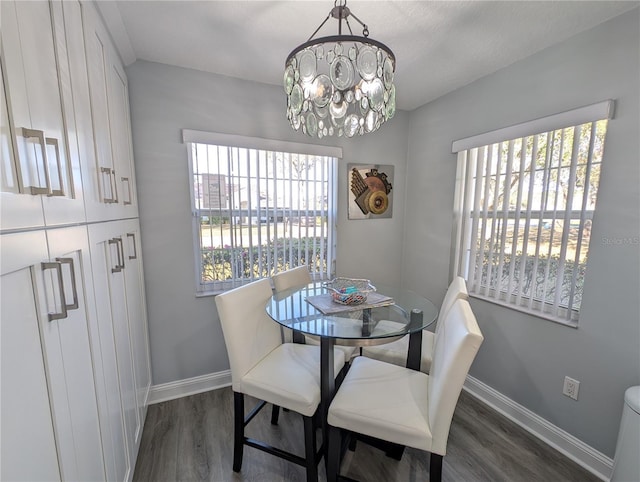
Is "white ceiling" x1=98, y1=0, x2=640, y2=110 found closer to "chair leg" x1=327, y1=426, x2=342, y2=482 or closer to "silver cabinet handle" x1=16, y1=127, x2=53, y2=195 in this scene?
"silver cabinet handle" x1=16, y1=127, x2=53, y2=195

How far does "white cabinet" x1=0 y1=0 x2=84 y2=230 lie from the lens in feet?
1.84

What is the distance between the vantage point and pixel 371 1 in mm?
1280

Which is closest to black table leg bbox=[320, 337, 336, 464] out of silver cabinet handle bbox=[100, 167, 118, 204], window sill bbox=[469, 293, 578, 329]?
silver cabinet handle bbox=[100, 167, 118, 204]

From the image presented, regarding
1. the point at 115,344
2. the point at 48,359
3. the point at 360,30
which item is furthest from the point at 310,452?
the point at 360,30

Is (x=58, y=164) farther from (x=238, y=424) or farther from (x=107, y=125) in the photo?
(x=238, y=424)

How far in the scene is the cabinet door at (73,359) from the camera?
693 mm

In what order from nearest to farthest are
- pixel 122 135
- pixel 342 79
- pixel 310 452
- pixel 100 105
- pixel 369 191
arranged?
pixel 342 79, pixel 100 105, pixel 310 452, pixel 122 135, pixel 369 191

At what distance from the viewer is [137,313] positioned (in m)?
1.69

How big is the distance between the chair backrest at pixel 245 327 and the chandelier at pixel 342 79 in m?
0.95

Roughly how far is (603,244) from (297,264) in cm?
201

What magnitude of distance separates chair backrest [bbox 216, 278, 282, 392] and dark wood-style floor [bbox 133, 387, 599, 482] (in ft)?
1.64

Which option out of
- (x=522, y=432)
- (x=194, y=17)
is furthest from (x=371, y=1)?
(x=522, y=432)

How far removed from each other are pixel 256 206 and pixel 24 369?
1.75m

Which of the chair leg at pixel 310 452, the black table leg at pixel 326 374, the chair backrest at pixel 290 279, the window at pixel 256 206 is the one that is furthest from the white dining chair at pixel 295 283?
the chair leg at pixel 310 452
